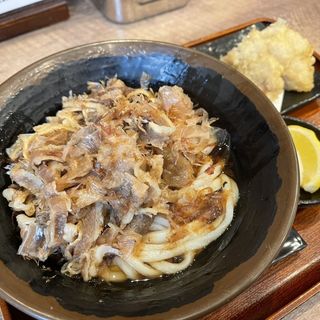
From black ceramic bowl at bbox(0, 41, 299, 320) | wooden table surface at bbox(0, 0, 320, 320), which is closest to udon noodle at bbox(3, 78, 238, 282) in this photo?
black ceramic bowl at bbox(0, 41, 299, 320)

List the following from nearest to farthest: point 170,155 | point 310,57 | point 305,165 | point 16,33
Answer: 1. point 170,155
2. point 305,165
3. point 310,57
4. point 16,33

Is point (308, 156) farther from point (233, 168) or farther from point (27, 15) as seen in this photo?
point (27, 15)

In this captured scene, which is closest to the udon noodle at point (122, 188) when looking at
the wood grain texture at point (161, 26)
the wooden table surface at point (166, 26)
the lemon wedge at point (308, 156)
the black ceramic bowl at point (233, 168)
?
the black ceramic bowl at point (233, 168)

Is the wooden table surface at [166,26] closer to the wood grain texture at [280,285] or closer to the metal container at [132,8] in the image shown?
the metal container at [132,8]

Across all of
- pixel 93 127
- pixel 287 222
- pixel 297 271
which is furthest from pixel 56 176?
pixel 297 271

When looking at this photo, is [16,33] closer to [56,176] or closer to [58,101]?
[58,101]

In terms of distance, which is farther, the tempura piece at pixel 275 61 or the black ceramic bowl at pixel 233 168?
the tempura piece at pixel 275 61
